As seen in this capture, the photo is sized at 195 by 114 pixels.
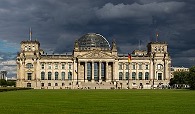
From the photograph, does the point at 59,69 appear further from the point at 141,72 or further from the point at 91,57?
the point at 141,72

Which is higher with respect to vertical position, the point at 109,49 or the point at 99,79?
the point at 109,49

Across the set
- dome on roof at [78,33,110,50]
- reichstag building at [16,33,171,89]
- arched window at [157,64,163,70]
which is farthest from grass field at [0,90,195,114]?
arched window at [157,64,163,70]

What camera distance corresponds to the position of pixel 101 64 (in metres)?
185

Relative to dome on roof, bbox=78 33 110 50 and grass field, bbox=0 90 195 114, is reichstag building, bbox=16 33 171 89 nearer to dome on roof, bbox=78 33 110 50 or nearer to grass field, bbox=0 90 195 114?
dome on roof, bbox=78 33 110 50

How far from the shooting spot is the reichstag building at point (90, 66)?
602 ft

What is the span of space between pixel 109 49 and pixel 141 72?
19.1 meters

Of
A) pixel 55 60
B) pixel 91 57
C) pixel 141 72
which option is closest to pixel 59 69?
pixel 55 60

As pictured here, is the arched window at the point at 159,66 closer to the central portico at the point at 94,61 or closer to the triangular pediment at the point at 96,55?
the central portico at the point at 94,61

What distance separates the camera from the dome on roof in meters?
189

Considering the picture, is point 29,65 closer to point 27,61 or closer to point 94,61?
point 27,61

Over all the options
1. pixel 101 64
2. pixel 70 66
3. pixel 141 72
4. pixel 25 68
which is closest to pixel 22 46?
pixel 25 68

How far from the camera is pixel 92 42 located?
190 m

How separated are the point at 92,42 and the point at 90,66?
11940mm

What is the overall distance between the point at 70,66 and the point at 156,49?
4217 cm
